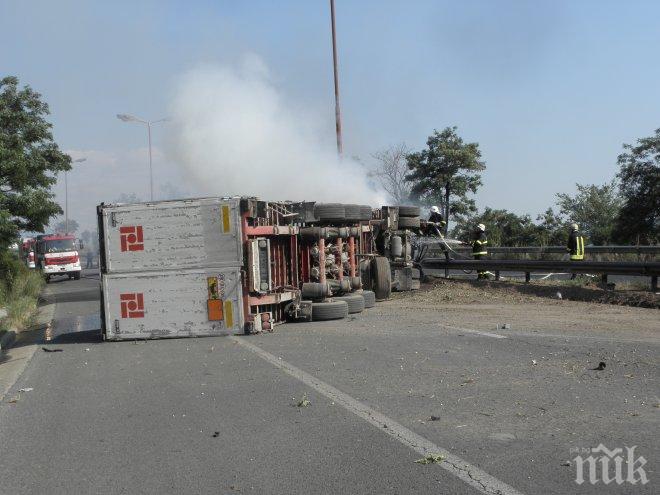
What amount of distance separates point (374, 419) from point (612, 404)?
6.57ft

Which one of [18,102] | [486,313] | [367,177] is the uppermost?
[18,102]

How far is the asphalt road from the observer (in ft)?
15.8

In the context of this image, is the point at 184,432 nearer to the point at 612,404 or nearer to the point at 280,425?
the point at 280,425

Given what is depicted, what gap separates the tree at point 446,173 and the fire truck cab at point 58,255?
2070 cm

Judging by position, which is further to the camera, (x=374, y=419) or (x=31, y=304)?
(x=31, y=304)

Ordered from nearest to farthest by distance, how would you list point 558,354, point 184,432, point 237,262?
point 184,432, point 558,354, point 237,262

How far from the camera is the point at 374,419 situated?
6.10 meters

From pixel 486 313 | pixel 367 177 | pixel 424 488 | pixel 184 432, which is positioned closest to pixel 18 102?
pixel 367 177

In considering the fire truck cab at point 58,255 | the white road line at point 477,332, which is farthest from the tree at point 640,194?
the fire truck cab at point 58,255

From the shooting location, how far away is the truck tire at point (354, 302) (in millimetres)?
13414

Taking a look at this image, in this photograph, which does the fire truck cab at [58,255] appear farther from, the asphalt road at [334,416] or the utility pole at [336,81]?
the asphalt road at [334,416]

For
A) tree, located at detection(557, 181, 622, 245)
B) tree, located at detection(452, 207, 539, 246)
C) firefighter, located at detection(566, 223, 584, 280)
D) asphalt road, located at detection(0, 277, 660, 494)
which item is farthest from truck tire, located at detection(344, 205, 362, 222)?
tree, located at detection(557, 181, 622, 245)

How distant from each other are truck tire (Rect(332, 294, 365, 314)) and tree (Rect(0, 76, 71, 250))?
9299mm

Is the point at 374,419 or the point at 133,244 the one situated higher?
the point at 133,244
